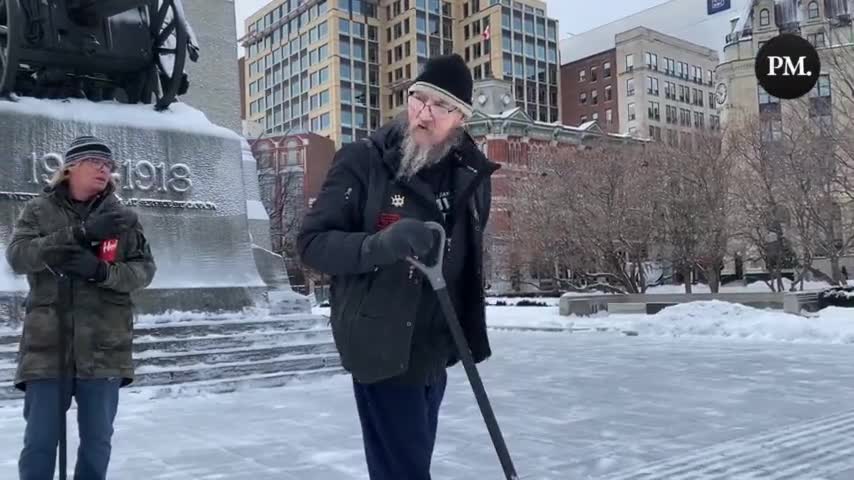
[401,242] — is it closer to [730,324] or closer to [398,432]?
[398,432]

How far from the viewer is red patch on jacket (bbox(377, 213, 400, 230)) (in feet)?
8.47

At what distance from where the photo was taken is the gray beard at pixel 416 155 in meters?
2.62

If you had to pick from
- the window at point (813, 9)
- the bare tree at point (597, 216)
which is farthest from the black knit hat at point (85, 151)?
the window at point (813, 9)

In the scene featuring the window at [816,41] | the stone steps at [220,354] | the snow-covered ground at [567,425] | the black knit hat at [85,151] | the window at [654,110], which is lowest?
the snow-covered ground at [567,425]

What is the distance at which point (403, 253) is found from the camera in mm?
2330

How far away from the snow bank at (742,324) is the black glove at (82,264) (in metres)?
12.6

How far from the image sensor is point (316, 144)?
73.9 m

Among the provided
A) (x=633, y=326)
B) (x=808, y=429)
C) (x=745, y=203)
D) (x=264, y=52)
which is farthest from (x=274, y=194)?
(x=264, y=52)

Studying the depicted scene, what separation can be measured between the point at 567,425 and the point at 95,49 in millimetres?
6778

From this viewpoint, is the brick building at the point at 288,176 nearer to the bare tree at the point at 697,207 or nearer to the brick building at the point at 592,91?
the bare tree at the point at 697,207

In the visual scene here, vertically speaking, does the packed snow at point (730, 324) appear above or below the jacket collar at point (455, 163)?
below

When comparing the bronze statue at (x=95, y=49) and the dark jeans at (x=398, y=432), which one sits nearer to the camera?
the dark jeans at (x=398, y=432)

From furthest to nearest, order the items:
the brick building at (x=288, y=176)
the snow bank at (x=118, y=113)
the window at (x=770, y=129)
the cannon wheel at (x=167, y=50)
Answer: the brick building at (x=288, y=176), the window at (x=770, y=129), the cannon wheel at (x=167, y=50), the snow bank at (x=118, y=113)

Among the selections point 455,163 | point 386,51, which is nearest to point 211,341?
point 455,163
